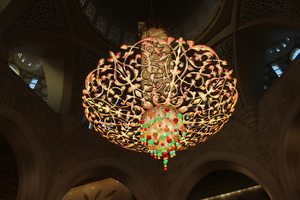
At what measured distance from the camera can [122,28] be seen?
9.34 meters

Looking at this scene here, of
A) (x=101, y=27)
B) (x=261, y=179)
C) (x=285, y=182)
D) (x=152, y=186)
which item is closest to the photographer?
(x=285, y=182)

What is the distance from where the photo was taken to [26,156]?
595 cm

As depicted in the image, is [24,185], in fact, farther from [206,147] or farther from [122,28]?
[122,28]

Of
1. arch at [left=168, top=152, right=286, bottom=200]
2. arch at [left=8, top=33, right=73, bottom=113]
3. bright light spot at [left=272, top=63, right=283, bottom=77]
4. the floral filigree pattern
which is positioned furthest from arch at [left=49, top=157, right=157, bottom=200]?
bright light spot at [left=272, top=63, right=283, bottom=77]

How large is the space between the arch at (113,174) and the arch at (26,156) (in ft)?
2.32

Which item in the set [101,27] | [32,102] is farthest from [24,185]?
[101,27]

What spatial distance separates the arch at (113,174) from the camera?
22.0 feet

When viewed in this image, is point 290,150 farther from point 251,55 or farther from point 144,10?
point 144,10

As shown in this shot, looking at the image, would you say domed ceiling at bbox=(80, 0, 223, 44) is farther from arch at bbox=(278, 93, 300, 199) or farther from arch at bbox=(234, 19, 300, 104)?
arch at bbox=(278, 93, 300, 199)

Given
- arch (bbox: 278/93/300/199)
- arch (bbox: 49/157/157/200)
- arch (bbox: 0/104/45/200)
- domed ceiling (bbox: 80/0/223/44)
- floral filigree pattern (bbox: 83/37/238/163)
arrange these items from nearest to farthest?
floral filigree pattern (bbox: 83/37/238/163) → arch (bbox: 278/93/300/199) → arch (bbox: 0/104/45/200) → arch (bbox: 49/157/157/200) → domed ceiling (bbox: 80/0/223/44)

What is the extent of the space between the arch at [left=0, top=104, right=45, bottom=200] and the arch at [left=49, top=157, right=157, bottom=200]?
0.71 meters

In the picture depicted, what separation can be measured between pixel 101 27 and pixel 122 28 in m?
0.89

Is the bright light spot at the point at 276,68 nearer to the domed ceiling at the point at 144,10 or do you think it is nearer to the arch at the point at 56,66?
the domed ceiling at the point at 144,10

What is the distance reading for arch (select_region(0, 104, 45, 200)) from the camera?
5785mm
